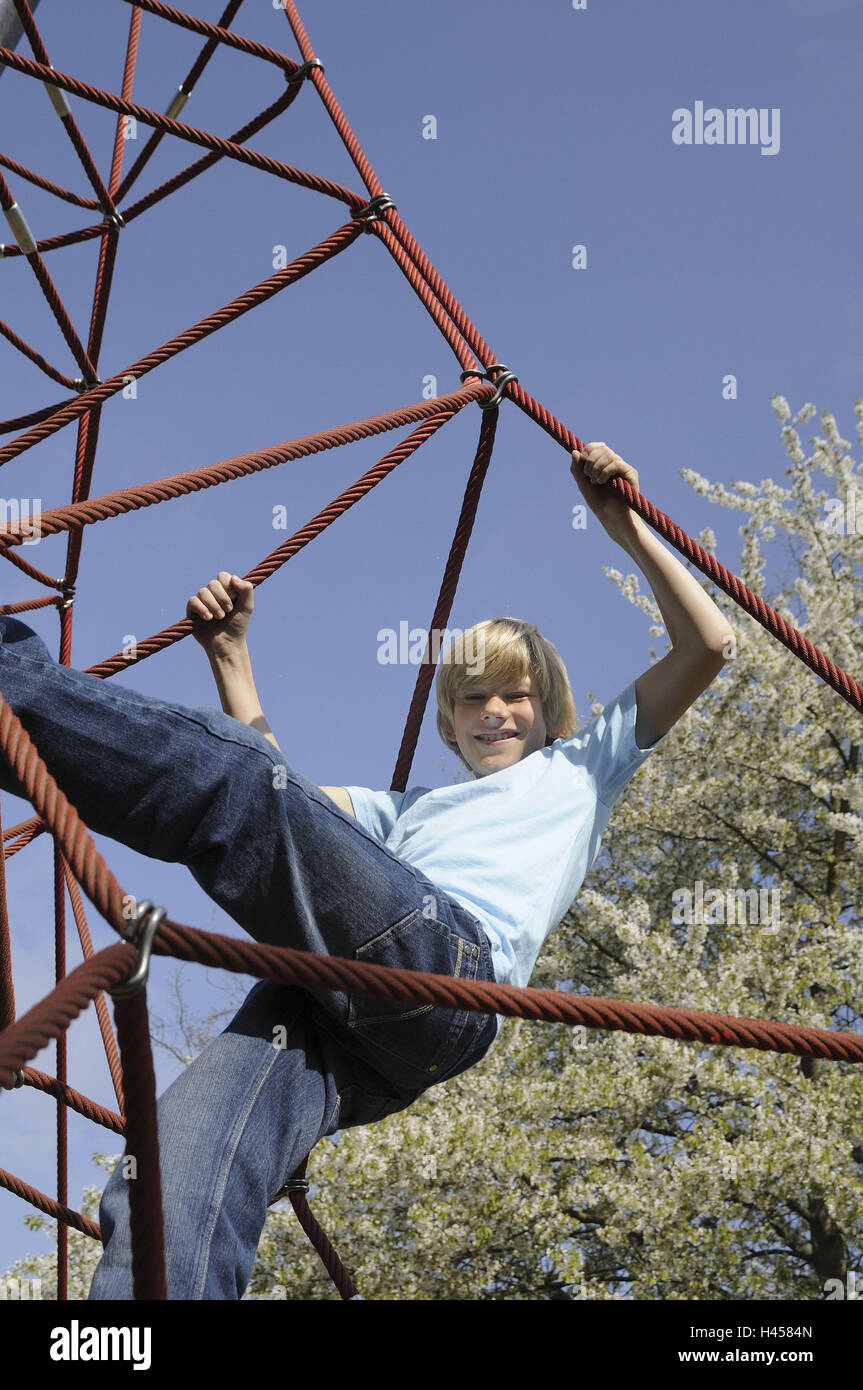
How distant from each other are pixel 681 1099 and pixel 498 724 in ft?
15.6

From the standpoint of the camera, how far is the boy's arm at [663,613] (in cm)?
202

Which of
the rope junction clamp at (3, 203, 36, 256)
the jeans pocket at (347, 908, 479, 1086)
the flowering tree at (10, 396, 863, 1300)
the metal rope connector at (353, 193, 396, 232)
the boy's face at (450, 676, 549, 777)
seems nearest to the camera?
the jeans pocket at (347, 908, 479, 1086)

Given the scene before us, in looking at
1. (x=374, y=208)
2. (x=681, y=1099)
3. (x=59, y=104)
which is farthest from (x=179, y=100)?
(x=681, y=1099)

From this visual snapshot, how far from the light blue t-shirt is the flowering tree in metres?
3.87

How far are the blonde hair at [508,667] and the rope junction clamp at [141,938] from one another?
1299mm

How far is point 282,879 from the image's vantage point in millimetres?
1395

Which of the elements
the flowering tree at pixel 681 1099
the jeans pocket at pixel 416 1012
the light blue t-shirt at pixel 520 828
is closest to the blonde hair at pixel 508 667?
the light blue t-shirt at pixel 520 828

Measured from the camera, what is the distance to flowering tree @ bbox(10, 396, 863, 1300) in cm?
591

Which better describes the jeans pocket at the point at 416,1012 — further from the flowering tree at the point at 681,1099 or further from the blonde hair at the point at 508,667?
the flowering tree at the point at 681,1099

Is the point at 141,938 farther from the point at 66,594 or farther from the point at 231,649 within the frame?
the point at 66,594

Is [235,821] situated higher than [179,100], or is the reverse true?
[179,100]

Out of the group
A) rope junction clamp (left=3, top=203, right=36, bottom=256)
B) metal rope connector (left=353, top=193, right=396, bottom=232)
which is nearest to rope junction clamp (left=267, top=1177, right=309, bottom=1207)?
metal rope connector (left=353, top=193, right=396, bottom=232)

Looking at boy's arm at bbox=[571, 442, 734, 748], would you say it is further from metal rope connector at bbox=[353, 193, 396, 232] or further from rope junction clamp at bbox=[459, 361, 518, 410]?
metal rope connector at bbox=[353, 193, 396, 232]
